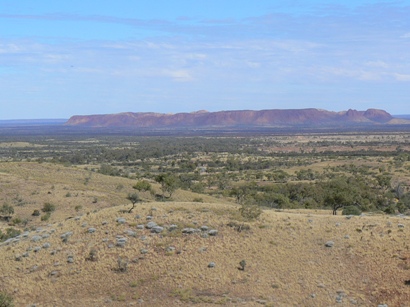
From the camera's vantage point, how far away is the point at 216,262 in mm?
23656

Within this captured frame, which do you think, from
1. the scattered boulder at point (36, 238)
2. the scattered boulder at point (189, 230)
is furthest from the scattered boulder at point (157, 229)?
the scattered boulder at point (36, 238)

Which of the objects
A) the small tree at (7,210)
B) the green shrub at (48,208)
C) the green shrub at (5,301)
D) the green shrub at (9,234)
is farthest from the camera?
the green shrub at (48,208)

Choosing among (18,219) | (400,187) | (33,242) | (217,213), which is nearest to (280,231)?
(217,213)

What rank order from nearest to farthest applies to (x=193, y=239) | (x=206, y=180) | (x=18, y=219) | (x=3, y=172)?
(x=193, y=239)
(x=18, y=219)
(x=3, y=172)
(x=206, y=180)

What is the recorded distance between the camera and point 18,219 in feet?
122

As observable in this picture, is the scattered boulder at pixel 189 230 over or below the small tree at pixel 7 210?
over

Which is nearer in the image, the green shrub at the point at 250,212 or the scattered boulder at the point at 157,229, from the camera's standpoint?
the scattered boulder at the point at 157,229

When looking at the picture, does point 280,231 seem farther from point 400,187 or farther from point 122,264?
point 400,187

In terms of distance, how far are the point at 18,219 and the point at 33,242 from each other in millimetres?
11491

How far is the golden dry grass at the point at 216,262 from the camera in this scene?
69.4 feet

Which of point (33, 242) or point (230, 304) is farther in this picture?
point (33, 242)

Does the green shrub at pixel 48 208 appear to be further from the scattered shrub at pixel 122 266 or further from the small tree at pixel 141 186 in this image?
the scattered shrub at pixel 122 266

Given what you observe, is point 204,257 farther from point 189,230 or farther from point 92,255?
point 92,255

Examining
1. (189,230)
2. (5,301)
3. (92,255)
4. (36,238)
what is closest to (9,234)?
(36,238)
